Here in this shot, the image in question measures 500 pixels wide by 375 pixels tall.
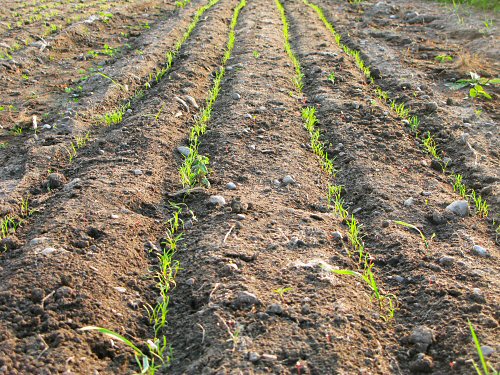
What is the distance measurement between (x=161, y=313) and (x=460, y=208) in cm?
203

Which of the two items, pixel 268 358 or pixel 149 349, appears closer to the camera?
pixel 268 358

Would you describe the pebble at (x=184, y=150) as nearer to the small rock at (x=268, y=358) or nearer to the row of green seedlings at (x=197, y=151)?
the row of green seedlings at (x=197, y=151)

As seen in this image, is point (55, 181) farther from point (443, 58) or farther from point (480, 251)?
point (443, 58)

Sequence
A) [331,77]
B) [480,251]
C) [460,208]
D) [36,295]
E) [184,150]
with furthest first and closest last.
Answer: [331,77], [184,150], [460,208], [480,251], [36,295]

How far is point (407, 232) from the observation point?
11.4 feet

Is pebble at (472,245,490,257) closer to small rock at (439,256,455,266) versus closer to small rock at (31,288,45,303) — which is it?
small rock at (439,256,455,266)

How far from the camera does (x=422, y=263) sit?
Result: 3164 millimetres

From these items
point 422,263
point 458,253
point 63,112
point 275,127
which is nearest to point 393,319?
point 422,263

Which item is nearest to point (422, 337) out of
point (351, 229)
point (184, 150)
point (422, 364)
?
point (422, 364)

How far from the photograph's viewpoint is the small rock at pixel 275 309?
2730mm

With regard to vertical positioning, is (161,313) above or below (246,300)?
below

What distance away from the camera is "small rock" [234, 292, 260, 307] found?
9.11ft

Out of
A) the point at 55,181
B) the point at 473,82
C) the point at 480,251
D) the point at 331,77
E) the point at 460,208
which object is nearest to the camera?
the point at 480,251

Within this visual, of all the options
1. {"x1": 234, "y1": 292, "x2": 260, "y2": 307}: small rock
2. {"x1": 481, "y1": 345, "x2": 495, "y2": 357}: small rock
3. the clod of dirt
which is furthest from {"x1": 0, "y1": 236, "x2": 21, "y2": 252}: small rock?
{"x1": 481, "y1": 345, "x2": 495, "y2": 357}: small rock
